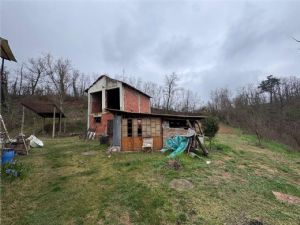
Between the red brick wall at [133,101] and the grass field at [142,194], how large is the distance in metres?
10.1

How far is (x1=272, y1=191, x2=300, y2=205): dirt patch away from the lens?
6.69 meters

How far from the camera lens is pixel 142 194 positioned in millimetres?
6238

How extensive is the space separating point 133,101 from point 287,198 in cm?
1535

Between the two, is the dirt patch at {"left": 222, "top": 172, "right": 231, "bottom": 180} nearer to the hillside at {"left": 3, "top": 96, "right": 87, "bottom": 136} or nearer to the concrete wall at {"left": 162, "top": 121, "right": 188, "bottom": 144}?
the concrete wall at {"left": 162, "top": 121, "right": 188, "bottom": 144}

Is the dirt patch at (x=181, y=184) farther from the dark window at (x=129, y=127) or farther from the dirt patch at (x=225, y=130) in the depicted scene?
the dirt patch at (x=225, y=130)

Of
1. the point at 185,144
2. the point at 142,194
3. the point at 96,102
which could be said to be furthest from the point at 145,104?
the point at 142,194

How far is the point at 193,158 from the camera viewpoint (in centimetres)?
1057

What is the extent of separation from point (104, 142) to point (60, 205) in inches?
377

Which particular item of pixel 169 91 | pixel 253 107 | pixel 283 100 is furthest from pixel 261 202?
pixel 283 100

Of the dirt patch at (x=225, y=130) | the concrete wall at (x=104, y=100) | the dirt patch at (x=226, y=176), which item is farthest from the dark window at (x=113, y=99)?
the dirt patch at (x=225, y=130)

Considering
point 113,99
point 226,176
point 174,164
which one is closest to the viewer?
point 226,176

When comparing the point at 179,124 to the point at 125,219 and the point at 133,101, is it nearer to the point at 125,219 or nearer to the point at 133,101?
the point at 133,101

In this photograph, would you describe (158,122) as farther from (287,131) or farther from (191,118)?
(287,131)

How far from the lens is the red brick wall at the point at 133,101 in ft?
63.4
